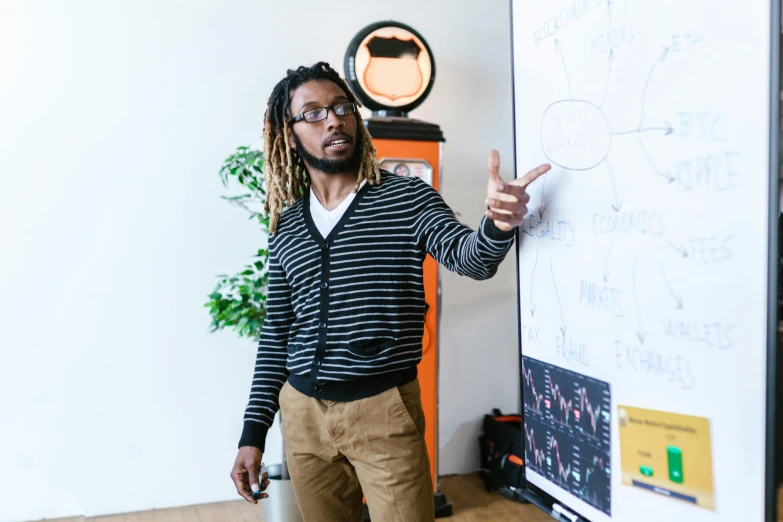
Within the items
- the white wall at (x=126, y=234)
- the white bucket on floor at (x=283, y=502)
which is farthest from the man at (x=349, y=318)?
the white wall at (x=126, y=234)

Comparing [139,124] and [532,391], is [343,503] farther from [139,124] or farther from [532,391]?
[139,124]

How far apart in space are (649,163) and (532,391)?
1.62ft

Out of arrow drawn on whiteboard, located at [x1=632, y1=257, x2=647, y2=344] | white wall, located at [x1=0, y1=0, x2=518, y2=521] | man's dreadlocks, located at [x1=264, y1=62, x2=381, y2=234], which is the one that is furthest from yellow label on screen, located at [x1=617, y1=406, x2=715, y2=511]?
white wall, located at [x1=0, y1=0, x2=518, y2=521]

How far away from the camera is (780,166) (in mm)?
813

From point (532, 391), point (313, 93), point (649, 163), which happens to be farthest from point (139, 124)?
point (649, 163)

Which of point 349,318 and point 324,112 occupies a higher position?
point 324,112

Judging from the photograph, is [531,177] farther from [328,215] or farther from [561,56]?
[328,215]

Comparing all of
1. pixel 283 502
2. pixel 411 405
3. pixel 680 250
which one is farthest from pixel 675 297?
pixel 283 502

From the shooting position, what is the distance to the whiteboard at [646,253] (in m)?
0.85

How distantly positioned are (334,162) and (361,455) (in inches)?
23.9

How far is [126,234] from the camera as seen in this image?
109 inches

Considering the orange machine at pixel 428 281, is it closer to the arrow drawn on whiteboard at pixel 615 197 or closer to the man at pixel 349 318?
the man at pixel 349 318

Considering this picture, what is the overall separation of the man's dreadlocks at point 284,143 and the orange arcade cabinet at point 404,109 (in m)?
0.95

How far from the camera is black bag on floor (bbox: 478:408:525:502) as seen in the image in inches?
115
